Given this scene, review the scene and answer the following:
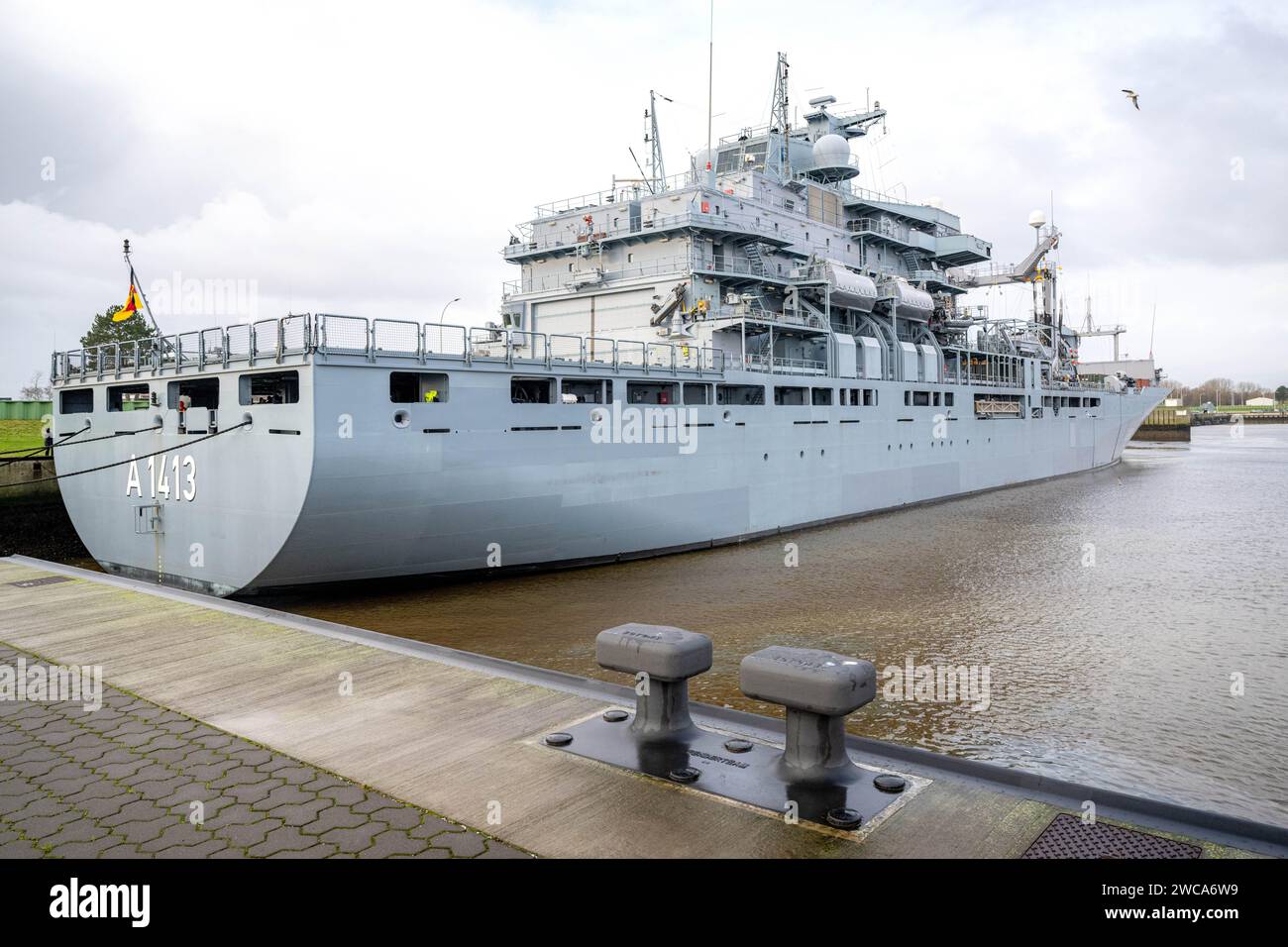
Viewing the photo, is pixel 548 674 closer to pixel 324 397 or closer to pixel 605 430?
pixel 324 397

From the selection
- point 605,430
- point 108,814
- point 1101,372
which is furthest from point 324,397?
point 1101,372

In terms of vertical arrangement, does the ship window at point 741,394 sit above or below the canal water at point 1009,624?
above

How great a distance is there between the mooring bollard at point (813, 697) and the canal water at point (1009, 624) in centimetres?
437

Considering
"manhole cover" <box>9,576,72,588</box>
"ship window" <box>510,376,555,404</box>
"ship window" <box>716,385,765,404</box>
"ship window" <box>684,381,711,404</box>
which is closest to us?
"manhole cover" <box>9,576,72,588</box>

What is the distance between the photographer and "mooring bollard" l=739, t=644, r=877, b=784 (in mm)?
4691

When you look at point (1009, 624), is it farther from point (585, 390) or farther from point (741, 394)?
point (741, 394)

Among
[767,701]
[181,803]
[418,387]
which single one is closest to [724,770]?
[767,701]

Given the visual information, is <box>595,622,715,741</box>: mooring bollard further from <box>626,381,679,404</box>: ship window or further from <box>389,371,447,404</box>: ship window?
<box>626,381,679,404</box>: ship window

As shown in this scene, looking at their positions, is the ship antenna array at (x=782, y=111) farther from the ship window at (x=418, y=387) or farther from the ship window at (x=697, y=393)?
the ship window at (x=418, y=387)

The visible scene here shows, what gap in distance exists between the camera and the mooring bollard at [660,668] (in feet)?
17.7

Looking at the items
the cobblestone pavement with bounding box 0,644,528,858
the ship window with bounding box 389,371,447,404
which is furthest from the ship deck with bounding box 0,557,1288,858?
the ship window with bounding box 389,371,447,404

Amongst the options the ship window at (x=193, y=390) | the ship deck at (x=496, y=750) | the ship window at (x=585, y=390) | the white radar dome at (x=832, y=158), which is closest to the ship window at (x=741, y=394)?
the ship window at (x=585, y=390)

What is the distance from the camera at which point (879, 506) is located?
29562 millimetres

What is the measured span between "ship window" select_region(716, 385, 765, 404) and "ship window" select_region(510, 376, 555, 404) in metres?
6.09
